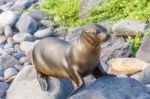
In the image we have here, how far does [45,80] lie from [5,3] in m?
7.13

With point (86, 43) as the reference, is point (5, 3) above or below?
below

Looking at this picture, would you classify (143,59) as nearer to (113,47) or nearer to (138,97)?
(113,47)

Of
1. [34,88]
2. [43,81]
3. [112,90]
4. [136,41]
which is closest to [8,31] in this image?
[136,41]

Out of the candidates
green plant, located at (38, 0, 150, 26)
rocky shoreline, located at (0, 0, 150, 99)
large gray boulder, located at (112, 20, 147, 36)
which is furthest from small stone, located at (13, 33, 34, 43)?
large gray boulder, located at (112, 20, 147, 36)

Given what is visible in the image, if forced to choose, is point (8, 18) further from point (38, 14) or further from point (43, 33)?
point (43, 33)

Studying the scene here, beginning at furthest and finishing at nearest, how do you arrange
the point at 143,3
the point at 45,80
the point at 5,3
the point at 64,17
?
the point at 5,3 < the point at 64,17 < the point at 143,3 < the point at 45,80

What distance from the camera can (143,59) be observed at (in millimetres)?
8102

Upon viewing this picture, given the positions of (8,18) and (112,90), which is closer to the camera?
(112,90)

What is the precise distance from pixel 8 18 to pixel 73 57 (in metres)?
5.66

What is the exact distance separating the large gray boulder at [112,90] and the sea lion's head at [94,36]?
1.52 ft

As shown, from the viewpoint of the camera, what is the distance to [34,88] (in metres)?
6.07

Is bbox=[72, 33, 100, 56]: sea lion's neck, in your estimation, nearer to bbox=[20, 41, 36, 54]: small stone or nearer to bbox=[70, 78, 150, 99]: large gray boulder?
bbox=[70, 78, 150, 99]: large gray boulder

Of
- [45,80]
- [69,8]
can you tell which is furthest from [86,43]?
[69,8]

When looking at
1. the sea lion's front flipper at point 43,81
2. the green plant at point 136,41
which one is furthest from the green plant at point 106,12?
the sea lion's front flipper at point 43,81
